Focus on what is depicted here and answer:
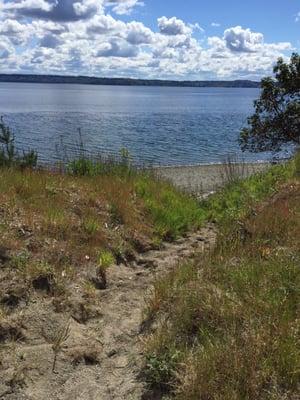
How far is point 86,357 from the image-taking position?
4.59 m

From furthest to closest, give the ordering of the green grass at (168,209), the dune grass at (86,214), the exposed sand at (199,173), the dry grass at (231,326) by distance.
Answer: the exposed sand at (199,173) < the green grass at (168,209) < the dune grass at (86,214) < the dry grass at (231,326)

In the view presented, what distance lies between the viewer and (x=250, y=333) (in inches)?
156

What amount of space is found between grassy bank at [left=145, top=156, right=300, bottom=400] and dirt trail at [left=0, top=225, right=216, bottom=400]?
243 mm

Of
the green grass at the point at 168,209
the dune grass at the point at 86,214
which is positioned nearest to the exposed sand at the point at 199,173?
the green grass at the point at 168,209

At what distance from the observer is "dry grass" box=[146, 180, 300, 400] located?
3.57m

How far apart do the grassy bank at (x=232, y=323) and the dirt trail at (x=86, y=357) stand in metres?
0.24

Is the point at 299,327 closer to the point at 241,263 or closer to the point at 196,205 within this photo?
the point at 241,263

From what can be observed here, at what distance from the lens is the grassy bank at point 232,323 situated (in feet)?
11.7

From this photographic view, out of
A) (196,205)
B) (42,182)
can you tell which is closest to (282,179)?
(196,205)

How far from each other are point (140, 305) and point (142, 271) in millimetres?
1282

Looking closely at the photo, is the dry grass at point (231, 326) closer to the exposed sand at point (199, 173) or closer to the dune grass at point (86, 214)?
the dune grass at point (86, 214)

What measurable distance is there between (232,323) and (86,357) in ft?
4.42

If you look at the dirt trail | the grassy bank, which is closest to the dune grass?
the dirt trail

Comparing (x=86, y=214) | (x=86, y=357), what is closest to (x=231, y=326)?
(x=86, y=357)
